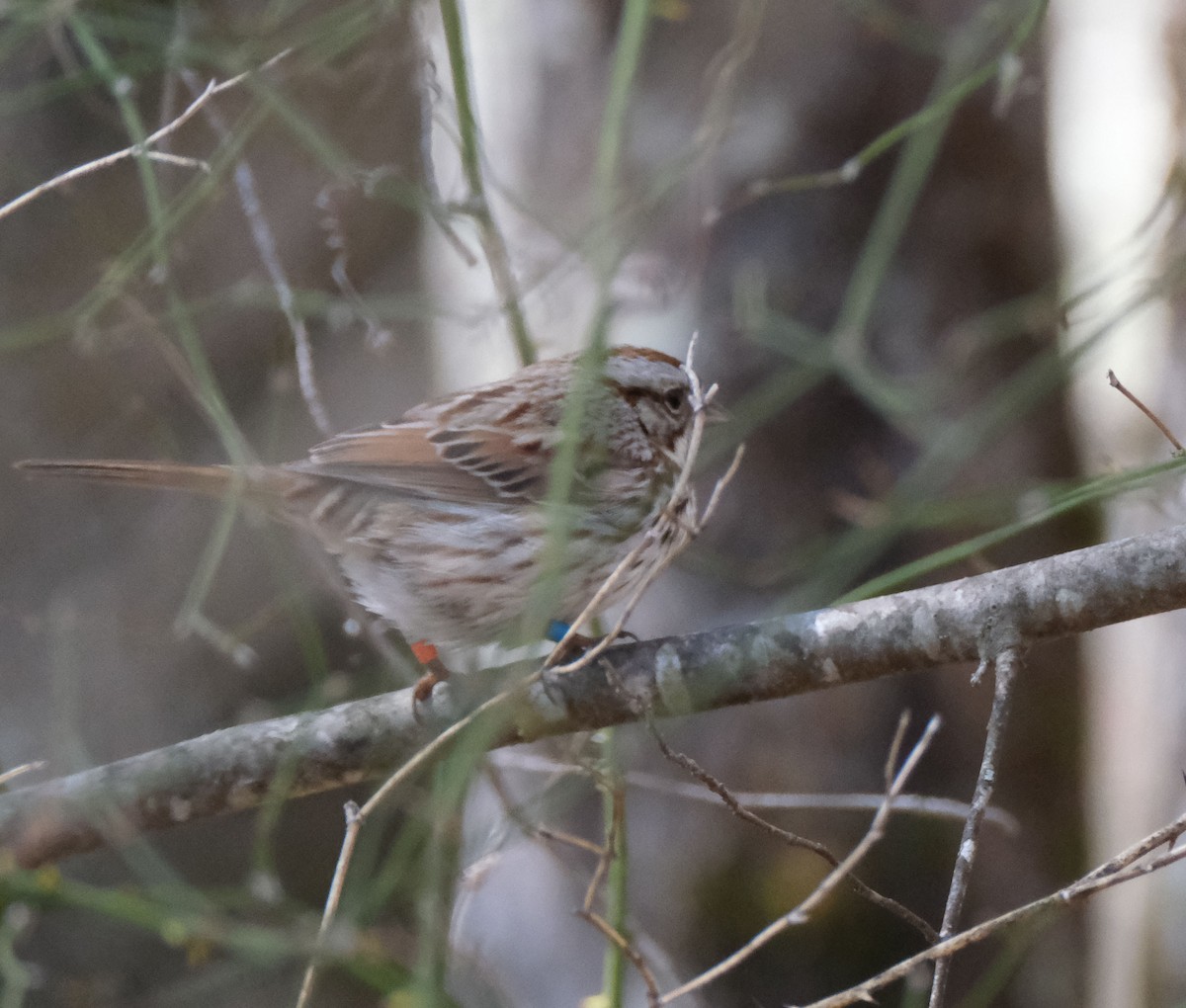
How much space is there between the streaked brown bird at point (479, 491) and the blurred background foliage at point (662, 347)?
27 cm

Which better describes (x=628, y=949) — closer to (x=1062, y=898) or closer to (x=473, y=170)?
(x=1062, y=898)

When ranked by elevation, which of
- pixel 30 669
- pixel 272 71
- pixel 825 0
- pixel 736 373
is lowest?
→ pixel 30 669

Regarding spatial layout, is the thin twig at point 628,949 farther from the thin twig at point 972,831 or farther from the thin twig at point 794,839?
the thin twig at point 972,831

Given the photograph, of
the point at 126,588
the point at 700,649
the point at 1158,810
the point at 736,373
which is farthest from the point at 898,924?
the point at 126,588

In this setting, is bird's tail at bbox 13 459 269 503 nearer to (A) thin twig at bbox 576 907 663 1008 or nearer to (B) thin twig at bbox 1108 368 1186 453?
(A) thin twig at bbox 576 907 663 1008

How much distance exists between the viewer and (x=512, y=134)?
4.09 m

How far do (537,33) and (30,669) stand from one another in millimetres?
2349

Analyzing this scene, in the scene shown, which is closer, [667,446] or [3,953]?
[3,953]

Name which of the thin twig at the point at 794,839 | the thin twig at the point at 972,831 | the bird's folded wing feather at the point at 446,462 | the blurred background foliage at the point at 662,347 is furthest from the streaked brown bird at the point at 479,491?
the thin twig at the point at 972,831

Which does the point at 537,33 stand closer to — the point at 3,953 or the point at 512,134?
the point at 512,134

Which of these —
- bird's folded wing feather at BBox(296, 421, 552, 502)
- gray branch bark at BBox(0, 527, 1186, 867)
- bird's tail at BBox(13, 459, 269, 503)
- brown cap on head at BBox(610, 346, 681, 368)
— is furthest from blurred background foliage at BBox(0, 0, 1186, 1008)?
gray branch bark at BBox(0, 527, 1186, 867)

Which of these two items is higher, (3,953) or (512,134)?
(512,134)

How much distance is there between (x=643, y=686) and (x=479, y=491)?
871 mm

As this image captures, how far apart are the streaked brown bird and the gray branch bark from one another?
34cm
